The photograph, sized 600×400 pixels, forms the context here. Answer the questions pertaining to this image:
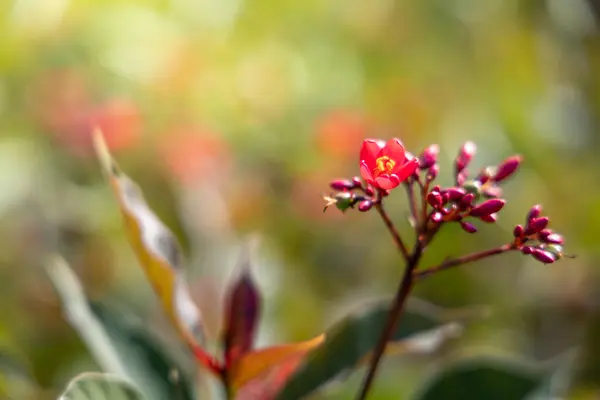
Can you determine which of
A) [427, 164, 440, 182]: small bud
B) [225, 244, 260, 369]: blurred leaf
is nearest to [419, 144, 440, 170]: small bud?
[427, 164, 440, 182]: small bud

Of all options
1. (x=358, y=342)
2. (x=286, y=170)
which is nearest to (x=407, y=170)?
(x=358, y=342)

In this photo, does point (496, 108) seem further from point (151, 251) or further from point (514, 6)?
point (151, 251)

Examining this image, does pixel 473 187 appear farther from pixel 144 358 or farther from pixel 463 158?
pixel 144 358

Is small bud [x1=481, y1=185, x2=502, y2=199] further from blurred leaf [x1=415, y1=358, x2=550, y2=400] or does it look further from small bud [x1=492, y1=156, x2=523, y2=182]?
blurred leaf [x1=415, y1=358, x2=550, y2=400]

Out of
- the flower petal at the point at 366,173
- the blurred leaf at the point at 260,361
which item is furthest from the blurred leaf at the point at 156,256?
the flower petal at the point at 366,173

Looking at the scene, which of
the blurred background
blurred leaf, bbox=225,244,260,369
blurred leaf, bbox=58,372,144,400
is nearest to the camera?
blurred leaf, bbox=58,372,144,400

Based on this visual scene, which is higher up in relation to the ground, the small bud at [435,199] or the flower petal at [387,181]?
the flower petal at [387,181]

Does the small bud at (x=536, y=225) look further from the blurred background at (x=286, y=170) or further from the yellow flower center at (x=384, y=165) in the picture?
the blurred background at (x=286, y=170)
